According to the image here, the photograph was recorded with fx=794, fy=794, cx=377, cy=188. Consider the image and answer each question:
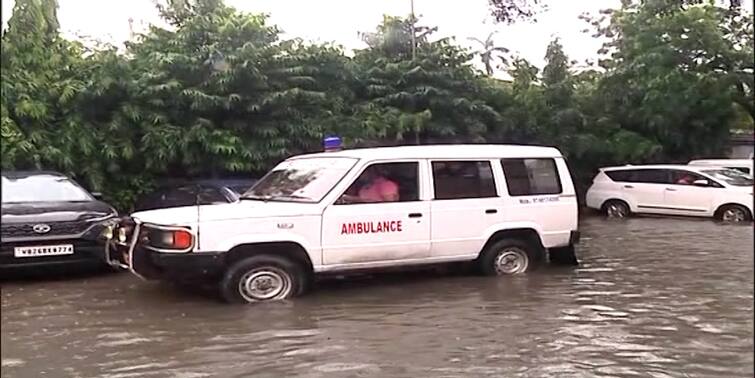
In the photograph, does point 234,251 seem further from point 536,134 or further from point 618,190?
point 618,190

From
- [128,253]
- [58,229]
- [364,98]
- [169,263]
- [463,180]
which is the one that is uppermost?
[364,98]

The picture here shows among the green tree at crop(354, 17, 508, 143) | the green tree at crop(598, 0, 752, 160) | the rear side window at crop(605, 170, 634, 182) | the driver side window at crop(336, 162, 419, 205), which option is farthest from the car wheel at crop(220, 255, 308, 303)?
the rear side window at crop(605, 170, 634, 182)

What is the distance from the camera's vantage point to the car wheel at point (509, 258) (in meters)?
7.44

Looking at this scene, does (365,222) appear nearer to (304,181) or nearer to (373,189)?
(373,189)

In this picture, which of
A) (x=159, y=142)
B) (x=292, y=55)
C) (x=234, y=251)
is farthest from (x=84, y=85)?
(x=292, y=55)

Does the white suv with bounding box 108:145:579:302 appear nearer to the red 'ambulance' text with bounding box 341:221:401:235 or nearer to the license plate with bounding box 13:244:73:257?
the red 'ambulance' text with bounding box 341:221:401:235

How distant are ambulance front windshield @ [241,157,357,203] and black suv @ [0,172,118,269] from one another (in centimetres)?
174

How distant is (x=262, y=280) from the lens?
641 cm

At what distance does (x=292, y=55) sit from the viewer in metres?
11.2

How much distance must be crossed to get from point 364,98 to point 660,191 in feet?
17.2

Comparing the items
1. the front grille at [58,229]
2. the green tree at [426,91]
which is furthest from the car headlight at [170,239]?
the green tree at [426,91]

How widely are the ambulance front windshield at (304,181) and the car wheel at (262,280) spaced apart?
0.58 metres

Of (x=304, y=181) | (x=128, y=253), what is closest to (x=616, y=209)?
(x=304, y=181)

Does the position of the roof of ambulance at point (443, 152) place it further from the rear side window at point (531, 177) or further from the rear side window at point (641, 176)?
the rear side window at point (641, 176)
